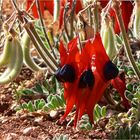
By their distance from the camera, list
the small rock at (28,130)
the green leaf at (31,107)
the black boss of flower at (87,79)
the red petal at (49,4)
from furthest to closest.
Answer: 1. the red petal at (49,4)
2. the green leaf at (31,107)
3. the small rock at (28,130)
4. the black boss of flower at (87,79)

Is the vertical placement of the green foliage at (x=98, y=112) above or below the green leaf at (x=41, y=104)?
below

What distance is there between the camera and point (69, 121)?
2.51m

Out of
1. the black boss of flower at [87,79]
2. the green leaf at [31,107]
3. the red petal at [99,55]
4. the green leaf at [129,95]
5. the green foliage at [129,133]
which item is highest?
the red petal at [99,55]

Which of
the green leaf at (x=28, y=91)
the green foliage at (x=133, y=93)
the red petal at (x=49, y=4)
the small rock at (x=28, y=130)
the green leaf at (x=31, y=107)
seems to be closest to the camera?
the green foliage at (x=133, y=93)

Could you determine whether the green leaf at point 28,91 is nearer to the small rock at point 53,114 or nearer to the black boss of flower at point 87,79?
the small rock at point 53,114

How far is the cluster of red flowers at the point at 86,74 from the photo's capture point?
2.07m

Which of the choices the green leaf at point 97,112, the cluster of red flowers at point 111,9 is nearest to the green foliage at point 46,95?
the green leaf at point 97,112

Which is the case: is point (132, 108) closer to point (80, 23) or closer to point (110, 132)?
point (110, 132)

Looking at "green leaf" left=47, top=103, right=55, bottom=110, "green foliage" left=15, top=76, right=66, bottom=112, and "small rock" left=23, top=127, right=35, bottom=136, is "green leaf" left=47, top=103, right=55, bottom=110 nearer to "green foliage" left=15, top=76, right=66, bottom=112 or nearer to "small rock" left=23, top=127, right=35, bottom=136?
"green foliage" left=15, top=76, right=66, bottom=112

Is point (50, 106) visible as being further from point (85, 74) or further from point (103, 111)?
point (85, 74)

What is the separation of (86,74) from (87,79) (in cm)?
2

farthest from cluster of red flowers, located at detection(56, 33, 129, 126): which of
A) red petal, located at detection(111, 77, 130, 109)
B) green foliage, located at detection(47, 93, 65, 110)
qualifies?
green foliage, located at detection(47, 93, 65, 110)

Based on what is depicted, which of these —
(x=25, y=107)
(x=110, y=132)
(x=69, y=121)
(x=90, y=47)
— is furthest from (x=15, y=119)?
(x=90, y=47)

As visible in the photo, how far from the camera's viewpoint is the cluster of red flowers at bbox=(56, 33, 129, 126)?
81.7 inches
